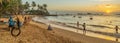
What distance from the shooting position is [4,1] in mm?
26375

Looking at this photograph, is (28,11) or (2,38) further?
(28,11)

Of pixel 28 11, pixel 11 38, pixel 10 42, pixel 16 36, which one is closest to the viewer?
pixel 10 42

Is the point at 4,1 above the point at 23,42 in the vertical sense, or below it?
above

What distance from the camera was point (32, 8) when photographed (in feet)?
590

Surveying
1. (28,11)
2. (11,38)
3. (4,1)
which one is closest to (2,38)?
(11,38)

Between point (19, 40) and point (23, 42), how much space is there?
43cm

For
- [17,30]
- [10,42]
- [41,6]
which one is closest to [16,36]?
[17,30]

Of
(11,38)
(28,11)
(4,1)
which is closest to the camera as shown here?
(11,38)

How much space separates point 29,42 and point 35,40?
972 mm

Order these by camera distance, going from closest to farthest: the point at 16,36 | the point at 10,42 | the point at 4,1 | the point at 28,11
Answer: the point at 10,42 → the point at 16,36 → the point at 4,1 → the point at 28,11

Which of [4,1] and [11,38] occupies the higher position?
[4,1]

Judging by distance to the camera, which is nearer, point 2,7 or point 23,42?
point 23,42

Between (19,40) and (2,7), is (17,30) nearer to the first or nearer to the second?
(19,40)

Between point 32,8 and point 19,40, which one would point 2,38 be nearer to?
point 19,40
